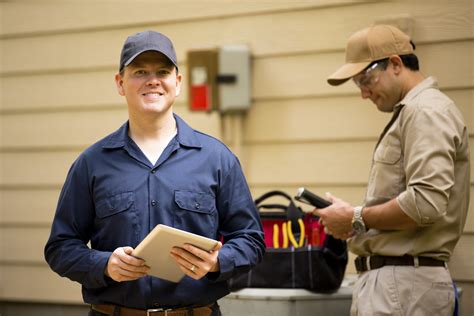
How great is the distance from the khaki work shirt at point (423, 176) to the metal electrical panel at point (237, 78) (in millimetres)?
1629

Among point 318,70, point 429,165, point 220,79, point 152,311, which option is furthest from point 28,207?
point 429,165

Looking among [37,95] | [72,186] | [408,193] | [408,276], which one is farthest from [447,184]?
[37,95]

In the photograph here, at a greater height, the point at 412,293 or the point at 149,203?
the point at 149,203

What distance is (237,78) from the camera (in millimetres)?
4930

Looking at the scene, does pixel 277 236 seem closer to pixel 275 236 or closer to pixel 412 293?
pixel 275 236

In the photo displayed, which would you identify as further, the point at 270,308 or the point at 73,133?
the point at 73,133

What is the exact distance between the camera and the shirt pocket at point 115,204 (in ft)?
9.22

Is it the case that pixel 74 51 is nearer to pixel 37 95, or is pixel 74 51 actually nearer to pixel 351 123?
pixel 37 95

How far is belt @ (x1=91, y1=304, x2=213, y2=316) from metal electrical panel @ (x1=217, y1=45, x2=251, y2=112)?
224 centimetres

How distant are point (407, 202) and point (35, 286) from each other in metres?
3.46

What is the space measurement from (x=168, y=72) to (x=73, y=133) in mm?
2908

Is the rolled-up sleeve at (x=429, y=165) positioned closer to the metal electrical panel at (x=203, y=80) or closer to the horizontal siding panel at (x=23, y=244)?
the metal electrical panel at (x=203, y=80)

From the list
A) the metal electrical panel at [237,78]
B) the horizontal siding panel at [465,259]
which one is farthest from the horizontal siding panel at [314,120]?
the horizontal siding panel at [465,259]

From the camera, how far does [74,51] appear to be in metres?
5.66
